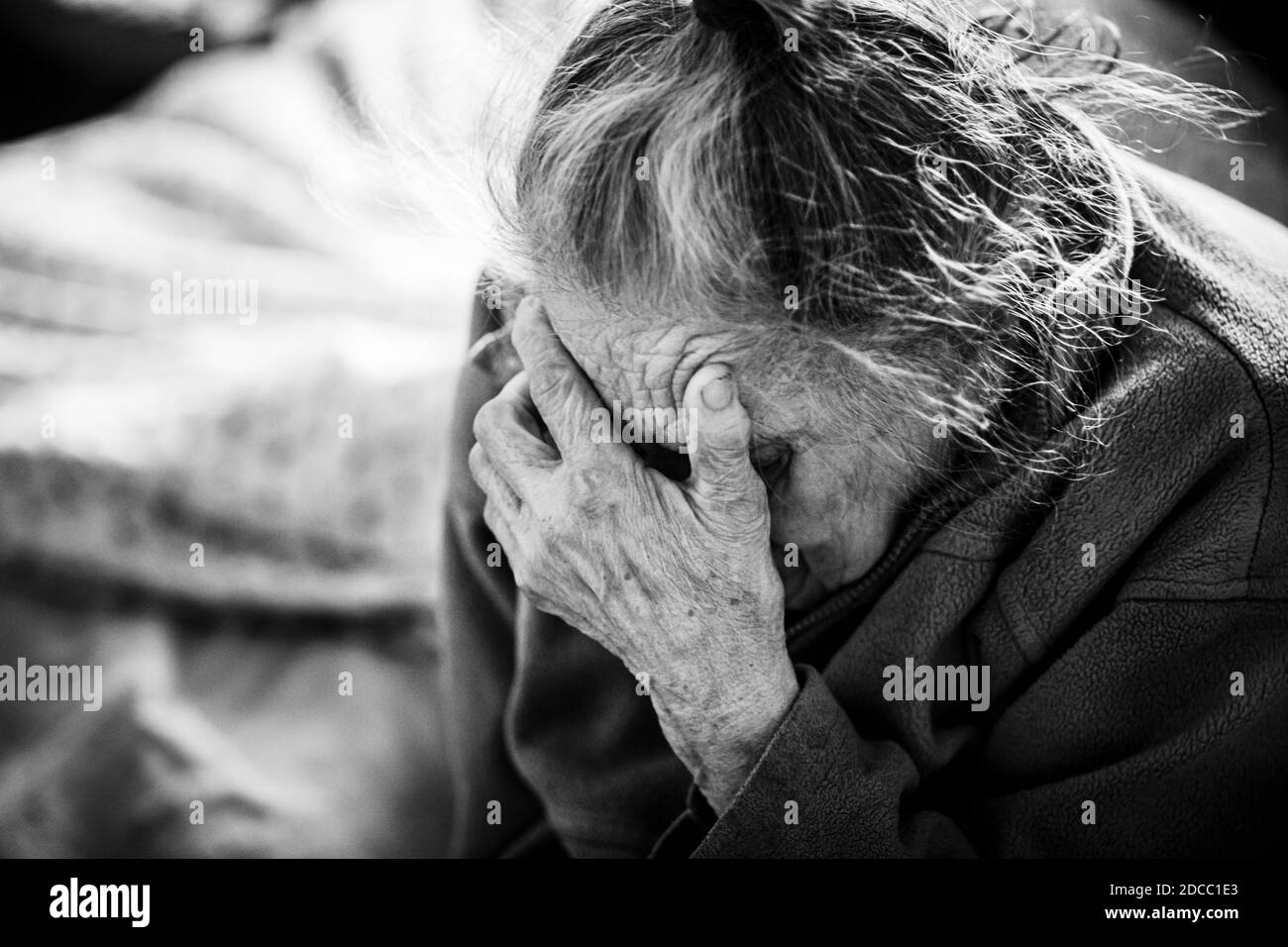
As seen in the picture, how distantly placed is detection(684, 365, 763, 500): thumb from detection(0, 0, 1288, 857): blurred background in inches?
19.1

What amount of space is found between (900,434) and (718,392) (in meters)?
0.16

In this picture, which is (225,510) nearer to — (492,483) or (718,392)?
(492,483)

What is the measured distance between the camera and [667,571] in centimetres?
89

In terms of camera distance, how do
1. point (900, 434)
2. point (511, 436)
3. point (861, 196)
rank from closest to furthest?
point (861, 196) → point (900, 434) → point (511, 436)

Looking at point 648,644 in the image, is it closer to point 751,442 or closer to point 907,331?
point 751,442

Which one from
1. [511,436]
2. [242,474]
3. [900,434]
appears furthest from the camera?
[242,474]

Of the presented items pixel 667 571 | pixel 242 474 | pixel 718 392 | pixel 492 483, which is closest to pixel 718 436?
pixel 718 392

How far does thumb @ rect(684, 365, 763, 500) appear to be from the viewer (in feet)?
2.59

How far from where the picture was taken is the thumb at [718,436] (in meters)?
0.79

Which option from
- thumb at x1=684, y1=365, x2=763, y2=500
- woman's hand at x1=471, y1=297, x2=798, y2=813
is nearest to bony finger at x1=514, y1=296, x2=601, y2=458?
woman's hand at x1=471, y1=297, x2=798, y2=813

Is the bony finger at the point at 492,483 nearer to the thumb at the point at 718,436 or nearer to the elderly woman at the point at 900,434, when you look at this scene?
the elderly woman at the point at 900,434

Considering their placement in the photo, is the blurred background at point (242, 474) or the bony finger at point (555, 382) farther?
the blurred background at point (242, 474)

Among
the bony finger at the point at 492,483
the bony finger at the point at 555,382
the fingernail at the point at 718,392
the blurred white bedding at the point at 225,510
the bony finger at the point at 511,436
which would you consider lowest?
the blurred white bedding at the point at 225,510

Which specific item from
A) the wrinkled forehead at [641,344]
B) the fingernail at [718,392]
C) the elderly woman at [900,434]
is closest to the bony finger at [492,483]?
the elderly woman at [900,434]
